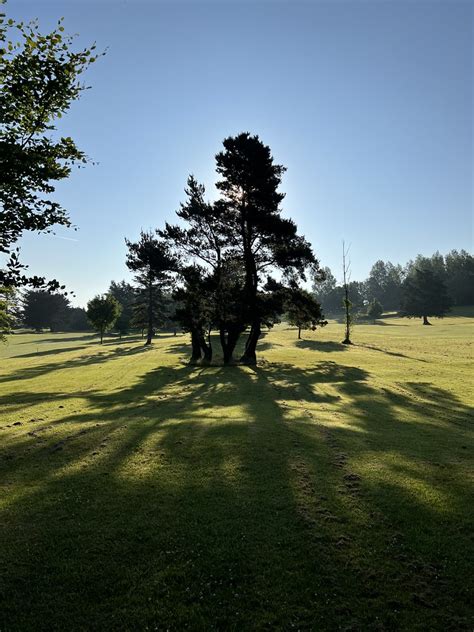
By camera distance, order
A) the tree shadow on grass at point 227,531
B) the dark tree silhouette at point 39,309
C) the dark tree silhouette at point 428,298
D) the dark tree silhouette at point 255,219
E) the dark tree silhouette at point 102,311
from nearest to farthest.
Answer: the tree shadow on grass at point 227,531 → the dark tree silhouette at point 255,219 → the dark tree silhouette at point 102,311 → the dark tree silhouette at point 428,298 → the dark tree silhouette at point 39,309

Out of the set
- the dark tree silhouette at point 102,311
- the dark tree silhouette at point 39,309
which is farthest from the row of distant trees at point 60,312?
the dark tree silhouette at point 102,311

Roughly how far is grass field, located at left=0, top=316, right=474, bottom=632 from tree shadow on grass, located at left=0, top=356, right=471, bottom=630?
3 cm

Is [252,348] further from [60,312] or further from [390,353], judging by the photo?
[60,312]

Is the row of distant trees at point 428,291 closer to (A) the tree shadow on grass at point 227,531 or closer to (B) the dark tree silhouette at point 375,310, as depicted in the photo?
(B) the dark tree silhouette at point 375,310

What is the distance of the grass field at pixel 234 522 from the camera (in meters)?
5.12

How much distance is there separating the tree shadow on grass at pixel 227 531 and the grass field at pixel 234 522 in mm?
28

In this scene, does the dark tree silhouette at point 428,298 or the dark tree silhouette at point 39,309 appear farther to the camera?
the dark tree silhouette at point 39,309

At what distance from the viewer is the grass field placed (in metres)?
5.12

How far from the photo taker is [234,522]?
23.0 feet

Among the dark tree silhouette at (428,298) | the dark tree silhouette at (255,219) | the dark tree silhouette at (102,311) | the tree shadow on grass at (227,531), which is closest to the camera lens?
the tree shadow on grass at (227,531)

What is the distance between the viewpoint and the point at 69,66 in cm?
968

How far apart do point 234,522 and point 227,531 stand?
319mm

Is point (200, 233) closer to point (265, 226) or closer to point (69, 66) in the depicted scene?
point (265, 226)

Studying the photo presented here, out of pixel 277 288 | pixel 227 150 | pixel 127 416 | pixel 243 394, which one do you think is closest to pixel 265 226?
pixel 277 288
